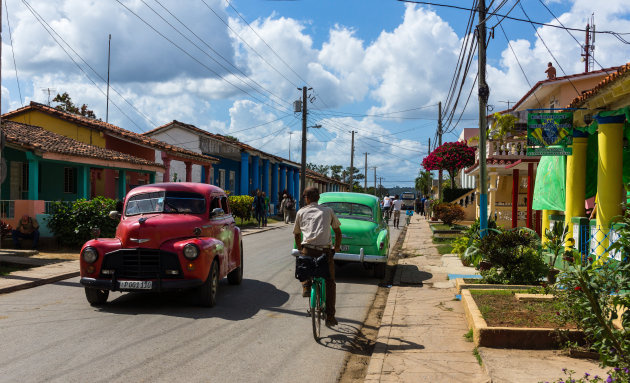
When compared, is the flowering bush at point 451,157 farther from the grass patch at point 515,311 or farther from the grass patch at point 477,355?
the grass patch at point 477,355

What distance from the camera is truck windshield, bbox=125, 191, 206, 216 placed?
9406 mm

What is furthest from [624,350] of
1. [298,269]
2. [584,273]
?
[298,269]

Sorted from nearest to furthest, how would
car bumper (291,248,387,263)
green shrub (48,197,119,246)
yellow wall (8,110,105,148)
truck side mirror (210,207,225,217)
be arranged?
1. truck side mirror (210,207,225,217)
2. car bumper (291,248,387,263)
3. green shrub (48,197,119,246)
4. yellow wall (8,110,105,148)

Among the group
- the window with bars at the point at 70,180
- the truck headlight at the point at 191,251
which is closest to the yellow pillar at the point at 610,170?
the truck headlight at the point at 191,251

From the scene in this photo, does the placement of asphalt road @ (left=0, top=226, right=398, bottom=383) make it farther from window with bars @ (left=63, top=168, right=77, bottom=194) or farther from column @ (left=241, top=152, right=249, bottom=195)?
column @ (left=241, top=152, right=249, bottom=195)

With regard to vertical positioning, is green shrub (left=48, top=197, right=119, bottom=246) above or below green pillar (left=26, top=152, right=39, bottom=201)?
below

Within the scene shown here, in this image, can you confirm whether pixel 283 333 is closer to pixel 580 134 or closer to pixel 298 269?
pixel 298 269

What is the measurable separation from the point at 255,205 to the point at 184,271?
67.7 feet

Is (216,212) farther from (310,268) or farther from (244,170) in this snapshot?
(244,170)

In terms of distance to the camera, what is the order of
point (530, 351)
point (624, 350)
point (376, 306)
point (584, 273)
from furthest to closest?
point (376, 306) < point (530, 351) < point (584, 273) < point (624, 350)

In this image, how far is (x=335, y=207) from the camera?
13039mm

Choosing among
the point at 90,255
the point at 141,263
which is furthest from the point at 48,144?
the point at 141,263

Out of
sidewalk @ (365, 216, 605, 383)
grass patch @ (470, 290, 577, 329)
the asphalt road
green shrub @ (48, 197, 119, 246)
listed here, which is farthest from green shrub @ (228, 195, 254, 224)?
grass patch @ (470, 290, 577, 329)

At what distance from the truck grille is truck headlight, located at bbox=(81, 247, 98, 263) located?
156 millimetres
